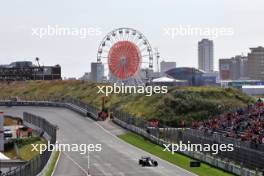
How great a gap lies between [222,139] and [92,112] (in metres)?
39.2

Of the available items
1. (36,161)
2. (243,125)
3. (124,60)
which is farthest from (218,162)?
(124,60)

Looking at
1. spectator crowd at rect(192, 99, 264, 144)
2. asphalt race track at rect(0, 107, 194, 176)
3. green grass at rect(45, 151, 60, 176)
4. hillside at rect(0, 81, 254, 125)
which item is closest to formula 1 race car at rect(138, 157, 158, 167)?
asphalt race track at rect(0, 107, 194, 176)

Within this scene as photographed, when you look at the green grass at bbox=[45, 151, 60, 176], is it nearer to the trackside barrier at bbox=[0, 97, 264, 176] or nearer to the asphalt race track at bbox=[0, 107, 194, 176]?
the asphalt race track at bbox=[0, 107, 194, 176]

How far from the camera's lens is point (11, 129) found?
84.6 meters

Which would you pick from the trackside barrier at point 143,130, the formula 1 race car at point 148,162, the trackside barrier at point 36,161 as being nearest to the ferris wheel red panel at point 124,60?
the trackside barrier at point 143,130

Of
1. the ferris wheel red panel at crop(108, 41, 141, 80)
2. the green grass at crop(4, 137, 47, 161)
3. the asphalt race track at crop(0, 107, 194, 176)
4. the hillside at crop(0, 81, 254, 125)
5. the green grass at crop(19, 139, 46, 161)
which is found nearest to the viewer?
the asphalt race track at crop(0, 107, 194, 176)

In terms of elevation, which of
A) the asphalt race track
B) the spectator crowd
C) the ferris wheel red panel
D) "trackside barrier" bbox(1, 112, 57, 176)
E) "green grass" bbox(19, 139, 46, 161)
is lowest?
"green grass" bbox(19, 139, 46, 161)

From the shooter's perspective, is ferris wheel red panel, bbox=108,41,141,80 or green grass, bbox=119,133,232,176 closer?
green grass, bbox=119,133,232,176

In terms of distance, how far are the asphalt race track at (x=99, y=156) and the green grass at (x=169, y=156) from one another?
0.88m

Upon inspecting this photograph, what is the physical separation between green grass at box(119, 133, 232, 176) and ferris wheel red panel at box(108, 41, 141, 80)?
112ft

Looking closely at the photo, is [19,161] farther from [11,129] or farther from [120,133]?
[11,129]

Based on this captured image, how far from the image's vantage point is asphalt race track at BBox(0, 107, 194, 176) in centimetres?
4903

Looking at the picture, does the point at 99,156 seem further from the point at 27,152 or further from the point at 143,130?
the point at 143,130

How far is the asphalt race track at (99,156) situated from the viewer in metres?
49.0
